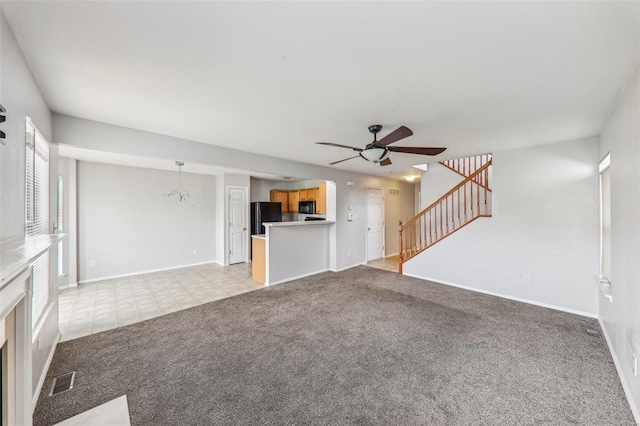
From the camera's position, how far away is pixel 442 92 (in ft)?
6.63

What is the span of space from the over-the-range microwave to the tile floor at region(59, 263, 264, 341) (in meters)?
2.16

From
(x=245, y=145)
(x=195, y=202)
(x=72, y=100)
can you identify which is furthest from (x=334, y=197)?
(x=72, y=100)

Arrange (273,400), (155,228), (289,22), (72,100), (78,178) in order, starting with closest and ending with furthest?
1. (289,22)
2. (273,400)
3. (72,100)
4. (78,178)
5. (155,228)

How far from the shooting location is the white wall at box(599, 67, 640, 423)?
1.71 meters

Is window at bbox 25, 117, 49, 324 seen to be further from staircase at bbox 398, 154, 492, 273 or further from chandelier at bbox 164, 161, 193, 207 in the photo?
staircase at bbox 398, 154, 492, 273

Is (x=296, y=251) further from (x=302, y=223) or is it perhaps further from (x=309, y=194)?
(x=309, y=194)

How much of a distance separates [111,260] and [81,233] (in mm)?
710

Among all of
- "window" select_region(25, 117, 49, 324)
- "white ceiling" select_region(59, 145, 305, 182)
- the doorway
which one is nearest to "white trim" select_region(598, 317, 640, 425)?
"window" select_region(25, 117, 49, 324)

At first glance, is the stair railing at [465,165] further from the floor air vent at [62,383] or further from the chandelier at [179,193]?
the floor air vent at [62,383]

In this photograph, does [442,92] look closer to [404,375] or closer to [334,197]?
[404,375]

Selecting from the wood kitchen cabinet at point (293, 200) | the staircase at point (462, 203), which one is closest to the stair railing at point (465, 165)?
the staircase at point (462, 203)

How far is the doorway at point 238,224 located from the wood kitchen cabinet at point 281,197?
1.04m

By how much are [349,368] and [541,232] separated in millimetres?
3448

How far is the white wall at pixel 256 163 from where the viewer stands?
2.63 m
